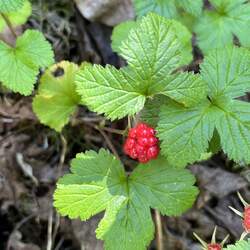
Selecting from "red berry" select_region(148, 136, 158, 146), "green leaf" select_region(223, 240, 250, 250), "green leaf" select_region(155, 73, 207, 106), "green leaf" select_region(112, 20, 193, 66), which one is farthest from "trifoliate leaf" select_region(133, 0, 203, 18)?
"green leaf" select_region(223, 240, 250, 250)

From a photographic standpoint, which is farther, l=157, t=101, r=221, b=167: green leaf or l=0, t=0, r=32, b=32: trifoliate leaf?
l=0, t=0, r=32, b=32: trifoliate leaf

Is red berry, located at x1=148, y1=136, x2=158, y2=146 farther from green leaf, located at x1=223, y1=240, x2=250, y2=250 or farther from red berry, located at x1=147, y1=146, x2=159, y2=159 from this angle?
green leaf, located at x1=223, y1=240, x2=250, y2=250

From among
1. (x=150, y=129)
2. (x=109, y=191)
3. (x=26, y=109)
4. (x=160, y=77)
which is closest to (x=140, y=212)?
(x=109, y=191)

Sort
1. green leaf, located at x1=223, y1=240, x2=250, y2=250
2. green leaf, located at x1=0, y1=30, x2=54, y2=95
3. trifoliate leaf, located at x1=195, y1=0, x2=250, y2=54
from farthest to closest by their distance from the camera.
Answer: trifoliate leaf, located at x1=195, y1=0, x2=250, y2=54 < green leaf, located at x1=0, y1=30, x2=54, y2=95 < green leaf, located at x1=223, y1=240, x2=250, y2=250

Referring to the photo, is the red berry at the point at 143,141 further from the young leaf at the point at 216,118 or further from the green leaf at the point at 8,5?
the green leaf at the point at 8,5

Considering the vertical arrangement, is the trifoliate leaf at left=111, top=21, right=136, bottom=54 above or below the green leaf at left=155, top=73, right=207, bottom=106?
below

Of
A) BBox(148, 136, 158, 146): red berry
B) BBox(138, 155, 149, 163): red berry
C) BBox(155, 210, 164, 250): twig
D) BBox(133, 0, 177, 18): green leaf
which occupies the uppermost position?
BBox(133, 0, 177, 18): green leaf

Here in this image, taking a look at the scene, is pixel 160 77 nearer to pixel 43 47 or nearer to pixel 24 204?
pixel 43 47

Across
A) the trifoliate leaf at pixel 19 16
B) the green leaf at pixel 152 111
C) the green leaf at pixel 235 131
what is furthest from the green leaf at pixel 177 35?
the green leaf at pixel 235 131
